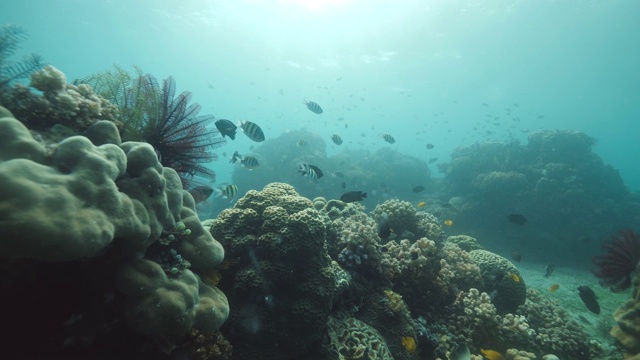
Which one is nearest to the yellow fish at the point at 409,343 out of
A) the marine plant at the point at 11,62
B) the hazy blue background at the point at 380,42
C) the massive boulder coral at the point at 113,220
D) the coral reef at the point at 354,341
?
the coral reef at the point at 354,341

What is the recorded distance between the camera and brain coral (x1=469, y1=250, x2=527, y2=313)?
306 inches

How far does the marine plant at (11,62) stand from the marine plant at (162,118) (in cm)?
98

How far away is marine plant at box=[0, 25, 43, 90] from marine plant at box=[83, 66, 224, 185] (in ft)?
3.20

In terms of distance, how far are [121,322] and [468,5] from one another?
33.6 metres

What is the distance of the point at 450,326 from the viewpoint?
630 cm

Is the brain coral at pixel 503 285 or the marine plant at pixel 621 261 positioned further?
the brain coral at pixel 503 285

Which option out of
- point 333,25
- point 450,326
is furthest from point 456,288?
point 333,25

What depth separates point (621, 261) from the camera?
5.80m

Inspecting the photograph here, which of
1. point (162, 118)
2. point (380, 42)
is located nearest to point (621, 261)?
point (162, 118)

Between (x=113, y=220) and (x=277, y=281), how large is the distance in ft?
8.30

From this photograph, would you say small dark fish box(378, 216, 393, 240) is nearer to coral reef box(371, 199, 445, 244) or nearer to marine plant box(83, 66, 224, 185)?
coral reef box(371, 199, 445, 244)

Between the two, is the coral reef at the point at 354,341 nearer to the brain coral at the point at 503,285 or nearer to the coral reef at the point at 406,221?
the coral reef at the point at 406,221

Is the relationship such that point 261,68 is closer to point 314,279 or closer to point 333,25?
point 333,25

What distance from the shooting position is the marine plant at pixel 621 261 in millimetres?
5716
